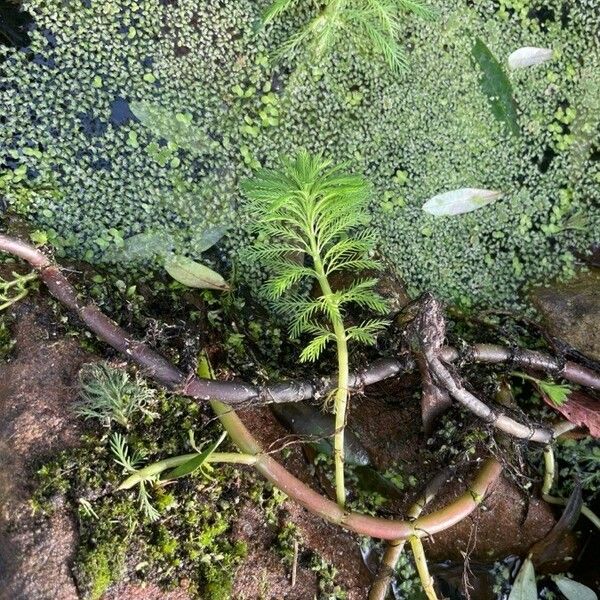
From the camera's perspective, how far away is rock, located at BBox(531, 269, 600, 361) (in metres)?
2.12

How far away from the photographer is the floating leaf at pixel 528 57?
2201mm

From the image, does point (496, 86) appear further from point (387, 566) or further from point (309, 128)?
point (387, 566)

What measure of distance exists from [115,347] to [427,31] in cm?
150

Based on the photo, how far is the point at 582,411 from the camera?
1975mm

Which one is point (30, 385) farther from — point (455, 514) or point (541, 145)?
point (541, 145)

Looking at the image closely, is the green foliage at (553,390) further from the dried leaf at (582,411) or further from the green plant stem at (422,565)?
the green plant stem at (422,565)

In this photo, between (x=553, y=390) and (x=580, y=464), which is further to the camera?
(x=580, y=464)

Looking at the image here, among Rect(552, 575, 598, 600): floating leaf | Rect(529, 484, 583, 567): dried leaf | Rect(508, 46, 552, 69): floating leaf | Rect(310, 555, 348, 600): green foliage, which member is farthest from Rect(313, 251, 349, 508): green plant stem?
Rect(508, 46, 552, 69): floating leaf

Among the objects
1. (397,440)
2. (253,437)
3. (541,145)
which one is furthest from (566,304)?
(253,437)

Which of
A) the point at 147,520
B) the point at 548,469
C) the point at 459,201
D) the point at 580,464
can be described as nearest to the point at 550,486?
the point at 548,469

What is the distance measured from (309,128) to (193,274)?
64cm

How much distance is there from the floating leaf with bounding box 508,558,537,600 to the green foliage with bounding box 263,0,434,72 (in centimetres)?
168

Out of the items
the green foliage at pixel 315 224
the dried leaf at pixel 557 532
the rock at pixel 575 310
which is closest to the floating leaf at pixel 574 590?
the dried leaf at pixel 557 532

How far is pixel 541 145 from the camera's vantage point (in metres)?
2.26
